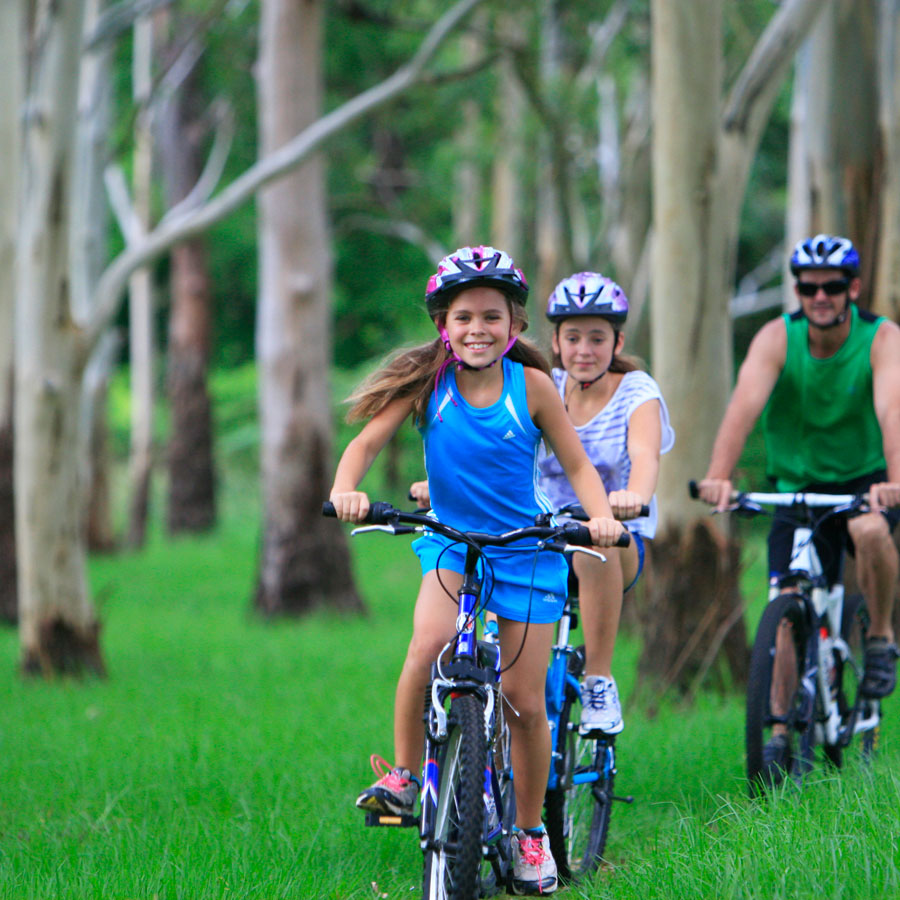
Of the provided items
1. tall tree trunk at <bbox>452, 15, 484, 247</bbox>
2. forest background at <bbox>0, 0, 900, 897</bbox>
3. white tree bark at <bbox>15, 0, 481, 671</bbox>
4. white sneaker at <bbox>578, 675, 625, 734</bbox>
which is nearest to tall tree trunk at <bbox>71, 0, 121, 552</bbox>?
forest background at <bbox>0, 0, 900, 897</bbox>

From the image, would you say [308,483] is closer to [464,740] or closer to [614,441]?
[614,441]

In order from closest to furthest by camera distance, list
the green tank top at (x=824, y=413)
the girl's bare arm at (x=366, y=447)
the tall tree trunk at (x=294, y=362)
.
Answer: the girl's bare arm at (x=366, y=447) → the green tank top at (x=824, y=413) → the tall tree trunk at (x=294, y=362)

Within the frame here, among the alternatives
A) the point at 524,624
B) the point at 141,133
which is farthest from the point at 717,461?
the point at 141,133

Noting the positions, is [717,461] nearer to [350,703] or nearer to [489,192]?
[350,703]

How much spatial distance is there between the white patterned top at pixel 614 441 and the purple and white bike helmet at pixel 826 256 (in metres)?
0.93

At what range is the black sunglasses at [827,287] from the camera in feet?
18.6

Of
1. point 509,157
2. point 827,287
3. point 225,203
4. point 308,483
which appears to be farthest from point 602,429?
point 509,157

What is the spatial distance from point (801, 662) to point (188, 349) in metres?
19.9

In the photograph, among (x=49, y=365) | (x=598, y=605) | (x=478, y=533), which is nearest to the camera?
(x=478, y=533)

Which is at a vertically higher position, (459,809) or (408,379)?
(408,379)

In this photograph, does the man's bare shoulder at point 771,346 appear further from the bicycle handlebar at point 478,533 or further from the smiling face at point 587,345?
the bicycle handlebar at point 478,533

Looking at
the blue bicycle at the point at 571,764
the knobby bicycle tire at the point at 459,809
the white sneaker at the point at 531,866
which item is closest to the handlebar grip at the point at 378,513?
the knobby bicycle tire at the point at 459,809

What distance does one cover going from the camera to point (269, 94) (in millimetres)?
14258

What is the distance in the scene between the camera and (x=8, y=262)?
12.4m
